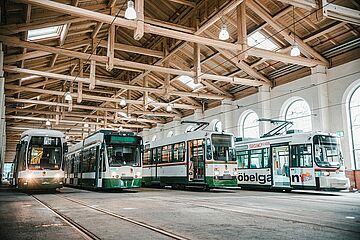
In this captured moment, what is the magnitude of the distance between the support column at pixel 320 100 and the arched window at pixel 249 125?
572 centimetres

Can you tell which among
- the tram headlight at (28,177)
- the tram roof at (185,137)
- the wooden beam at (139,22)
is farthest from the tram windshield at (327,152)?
the tram headlight at (28,177)

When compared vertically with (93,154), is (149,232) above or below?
below

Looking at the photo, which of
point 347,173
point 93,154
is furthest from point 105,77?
point 347,173

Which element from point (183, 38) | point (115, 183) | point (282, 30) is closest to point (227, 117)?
point (282, 30)

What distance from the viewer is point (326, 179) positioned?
48.9 feet

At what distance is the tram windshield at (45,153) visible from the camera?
1558 centimetres

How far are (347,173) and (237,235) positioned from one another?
15091 millimetres

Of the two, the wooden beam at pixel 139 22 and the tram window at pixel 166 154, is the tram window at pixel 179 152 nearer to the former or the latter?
the tram window at pixel 166 154

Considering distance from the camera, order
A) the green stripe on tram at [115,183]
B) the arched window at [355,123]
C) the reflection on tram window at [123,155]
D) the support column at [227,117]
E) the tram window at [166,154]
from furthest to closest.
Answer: the support column at [227,117]
the tram window at [166,154]
the arched window at [355,123]
the reflection on tram window at [123,155]
the green stripe on tram at [115,183]

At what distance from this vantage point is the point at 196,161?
17609 mm

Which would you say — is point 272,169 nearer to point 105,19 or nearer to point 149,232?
point 105,19

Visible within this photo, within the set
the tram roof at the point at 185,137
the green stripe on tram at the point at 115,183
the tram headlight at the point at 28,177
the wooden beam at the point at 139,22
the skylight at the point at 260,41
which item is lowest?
the green stripe on tram at the point at 115,183

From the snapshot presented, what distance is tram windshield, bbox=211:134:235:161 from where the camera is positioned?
1689 cm

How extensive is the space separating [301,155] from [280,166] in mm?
1754
